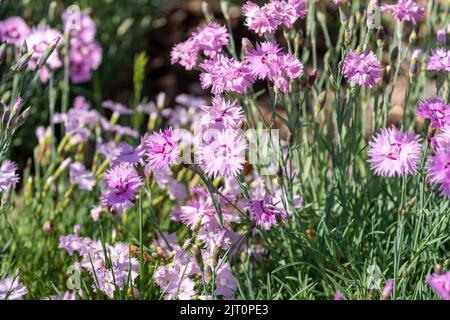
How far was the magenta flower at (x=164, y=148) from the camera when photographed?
1.72m

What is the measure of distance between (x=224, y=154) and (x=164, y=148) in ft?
0.51

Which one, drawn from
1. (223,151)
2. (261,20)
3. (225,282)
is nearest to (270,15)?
(261,20)

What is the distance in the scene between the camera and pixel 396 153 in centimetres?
163

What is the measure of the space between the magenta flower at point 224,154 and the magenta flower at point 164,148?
7cm

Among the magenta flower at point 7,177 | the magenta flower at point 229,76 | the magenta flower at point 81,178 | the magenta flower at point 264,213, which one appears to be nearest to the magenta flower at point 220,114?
the magenta flower at point 229,76

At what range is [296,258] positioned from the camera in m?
2.10

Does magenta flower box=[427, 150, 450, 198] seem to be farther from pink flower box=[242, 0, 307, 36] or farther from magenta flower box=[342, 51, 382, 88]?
pink flower box=[242, 0, 307, 36]

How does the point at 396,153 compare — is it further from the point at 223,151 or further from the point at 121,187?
the point at 121,187

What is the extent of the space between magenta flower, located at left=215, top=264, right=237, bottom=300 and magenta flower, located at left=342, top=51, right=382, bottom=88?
1.94 ft

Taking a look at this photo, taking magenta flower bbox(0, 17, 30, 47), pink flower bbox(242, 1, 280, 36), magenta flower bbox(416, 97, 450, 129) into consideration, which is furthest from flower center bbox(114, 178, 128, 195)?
magenta flower bbox(0, 17, 30, 47)

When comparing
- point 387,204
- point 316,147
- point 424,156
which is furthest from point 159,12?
point 424,156
